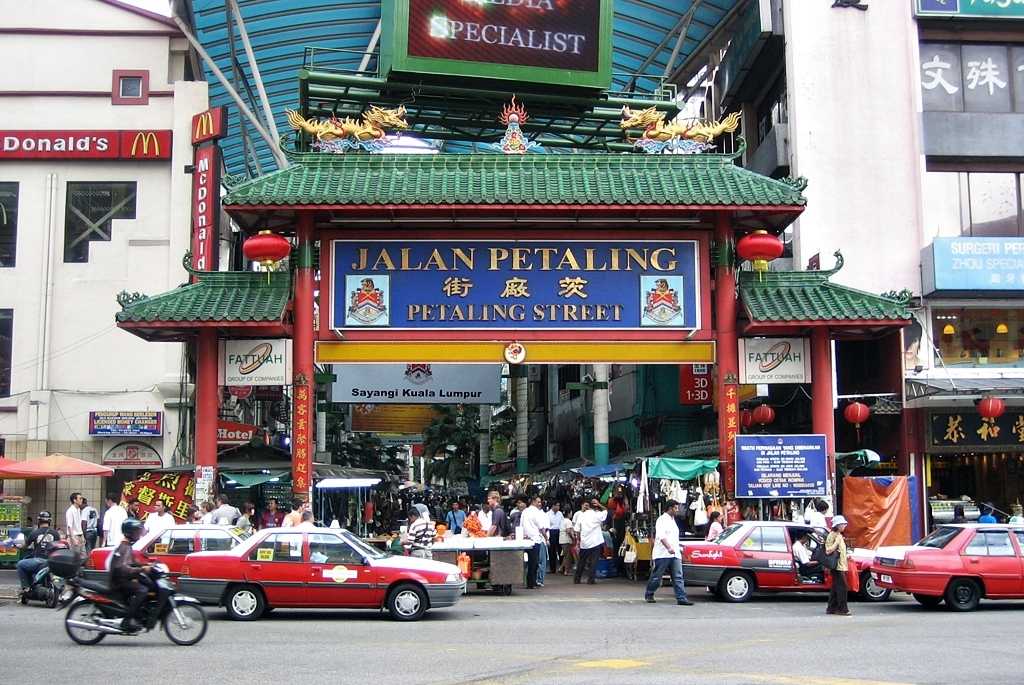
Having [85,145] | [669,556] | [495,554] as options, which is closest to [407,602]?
[495,554]

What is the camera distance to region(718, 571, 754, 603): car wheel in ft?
65.6

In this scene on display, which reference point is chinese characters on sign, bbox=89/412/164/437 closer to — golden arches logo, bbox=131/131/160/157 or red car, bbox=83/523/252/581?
golden arches logo, bbox=131/131/160/157

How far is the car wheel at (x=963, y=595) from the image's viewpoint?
18.0 m

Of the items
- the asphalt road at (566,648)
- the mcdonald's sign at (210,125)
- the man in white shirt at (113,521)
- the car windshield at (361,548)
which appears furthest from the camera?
the mcdonald's sign at (210,125)

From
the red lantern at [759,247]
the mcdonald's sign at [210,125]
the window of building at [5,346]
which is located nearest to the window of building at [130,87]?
the mcdonald's sign at [210,125]

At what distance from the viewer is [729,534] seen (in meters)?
20.3

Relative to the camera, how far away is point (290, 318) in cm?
2298

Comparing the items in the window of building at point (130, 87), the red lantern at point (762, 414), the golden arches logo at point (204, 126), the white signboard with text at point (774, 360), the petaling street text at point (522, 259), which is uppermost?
the window of building at point (130, 87)

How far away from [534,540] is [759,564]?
5127 millimetres

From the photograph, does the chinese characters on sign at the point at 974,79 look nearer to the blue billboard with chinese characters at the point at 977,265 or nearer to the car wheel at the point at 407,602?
the blue billboard with chinese characters at the point at 977,265

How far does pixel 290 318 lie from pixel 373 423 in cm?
2845

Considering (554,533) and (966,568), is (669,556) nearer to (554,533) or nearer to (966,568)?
(966,568)

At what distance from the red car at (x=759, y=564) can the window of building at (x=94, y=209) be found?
20.4 metres

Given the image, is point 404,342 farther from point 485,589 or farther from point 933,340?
point 933,340
